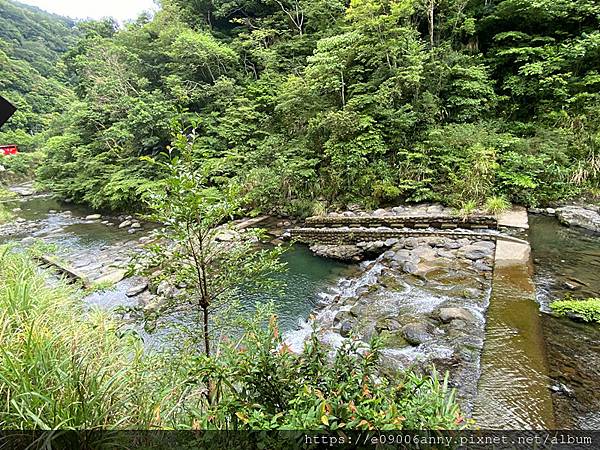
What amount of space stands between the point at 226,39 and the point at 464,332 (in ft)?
47.7

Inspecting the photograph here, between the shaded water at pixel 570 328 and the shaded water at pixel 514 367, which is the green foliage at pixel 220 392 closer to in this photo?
the shaded water at pixel 514 367

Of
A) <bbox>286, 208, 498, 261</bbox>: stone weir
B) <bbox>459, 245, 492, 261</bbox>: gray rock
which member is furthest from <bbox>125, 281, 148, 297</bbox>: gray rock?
<bbox>459, 245, 492, 261</bbox>: gray rock

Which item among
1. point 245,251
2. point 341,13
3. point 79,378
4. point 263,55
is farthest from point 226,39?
point 79,378

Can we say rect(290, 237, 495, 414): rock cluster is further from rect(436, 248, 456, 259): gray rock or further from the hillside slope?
the hillside slope

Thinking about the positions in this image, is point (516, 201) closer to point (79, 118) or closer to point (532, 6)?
point (532, 6)

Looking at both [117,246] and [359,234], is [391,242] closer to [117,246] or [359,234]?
[359,234]

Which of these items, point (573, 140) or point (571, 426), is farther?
point (573, 140)

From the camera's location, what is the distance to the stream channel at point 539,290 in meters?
2.43

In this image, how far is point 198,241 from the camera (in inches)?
88.4

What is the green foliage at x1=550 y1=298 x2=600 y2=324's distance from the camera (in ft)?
10.9

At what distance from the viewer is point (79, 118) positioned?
12898 mm

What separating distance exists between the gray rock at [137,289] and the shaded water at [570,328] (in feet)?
18.9

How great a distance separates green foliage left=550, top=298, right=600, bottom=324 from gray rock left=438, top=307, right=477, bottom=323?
0.90 metres

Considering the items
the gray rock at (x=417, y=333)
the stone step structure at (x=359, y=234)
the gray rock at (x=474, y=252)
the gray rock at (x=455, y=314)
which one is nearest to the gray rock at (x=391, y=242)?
the stone step structure at (x=359, y=234)
